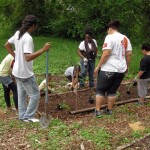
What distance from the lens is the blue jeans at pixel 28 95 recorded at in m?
6.39

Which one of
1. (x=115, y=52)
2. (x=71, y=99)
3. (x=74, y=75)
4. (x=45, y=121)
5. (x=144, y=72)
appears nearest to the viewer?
(x=45, y=121)

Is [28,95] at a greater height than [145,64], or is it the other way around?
[145,64]

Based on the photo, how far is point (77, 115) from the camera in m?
7.38

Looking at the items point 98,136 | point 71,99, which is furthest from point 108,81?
point 71,99

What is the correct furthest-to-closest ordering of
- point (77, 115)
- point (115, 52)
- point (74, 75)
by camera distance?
point (74, 75) → point (77, 115) → point (115, 52)

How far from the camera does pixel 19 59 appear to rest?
20.3 ft

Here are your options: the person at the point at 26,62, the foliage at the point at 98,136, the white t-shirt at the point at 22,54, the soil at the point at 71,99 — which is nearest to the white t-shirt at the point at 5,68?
the person at the point at 26,62

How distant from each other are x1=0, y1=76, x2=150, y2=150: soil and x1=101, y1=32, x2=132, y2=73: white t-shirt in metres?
0.86

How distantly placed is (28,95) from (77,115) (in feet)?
4.15

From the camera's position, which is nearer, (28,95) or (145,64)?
(28,95)

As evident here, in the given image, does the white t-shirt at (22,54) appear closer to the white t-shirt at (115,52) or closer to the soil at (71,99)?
the white t-shirt at (115,52)

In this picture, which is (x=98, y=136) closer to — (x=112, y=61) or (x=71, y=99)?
(x=112, y=61)

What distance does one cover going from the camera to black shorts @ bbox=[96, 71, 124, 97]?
6.57 m

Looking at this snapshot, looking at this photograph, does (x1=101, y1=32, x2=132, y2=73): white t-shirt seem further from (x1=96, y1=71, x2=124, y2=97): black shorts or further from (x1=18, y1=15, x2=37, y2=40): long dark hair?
(x1=18, y1=15, x2=37, y2=40): long dark hair
